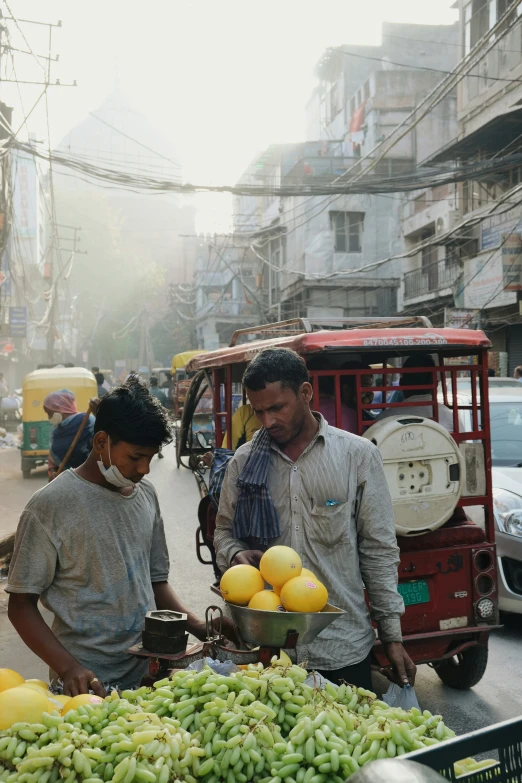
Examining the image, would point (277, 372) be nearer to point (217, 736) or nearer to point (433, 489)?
point (217, 736)

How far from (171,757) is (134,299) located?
65.2 metres

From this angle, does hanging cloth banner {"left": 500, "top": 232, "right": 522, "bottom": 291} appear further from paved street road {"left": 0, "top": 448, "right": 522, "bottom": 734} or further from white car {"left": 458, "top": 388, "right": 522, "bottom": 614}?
white car {"left": 458, "top": 388, "right": 522, "bottom": 614}

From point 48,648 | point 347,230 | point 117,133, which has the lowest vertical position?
point 48,648

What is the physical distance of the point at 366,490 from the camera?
2748mm

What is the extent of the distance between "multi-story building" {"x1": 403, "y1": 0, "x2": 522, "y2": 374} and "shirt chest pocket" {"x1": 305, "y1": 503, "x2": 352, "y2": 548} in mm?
16669

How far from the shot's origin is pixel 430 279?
27547 mm

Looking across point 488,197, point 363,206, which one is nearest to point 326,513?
point 488,197

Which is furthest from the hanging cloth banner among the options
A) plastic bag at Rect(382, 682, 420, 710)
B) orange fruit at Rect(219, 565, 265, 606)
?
orange fruit at Rect(219, 565, 265, 606)

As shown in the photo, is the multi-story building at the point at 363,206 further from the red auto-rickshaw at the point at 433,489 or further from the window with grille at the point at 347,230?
the red auto-rickshaw at the point at 433,489

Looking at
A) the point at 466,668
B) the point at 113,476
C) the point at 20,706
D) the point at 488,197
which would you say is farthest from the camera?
the point at 488,197

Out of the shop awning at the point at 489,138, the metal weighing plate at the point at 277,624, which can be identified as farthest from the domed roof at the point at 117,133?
the metal weighing plate at the point at 277,624

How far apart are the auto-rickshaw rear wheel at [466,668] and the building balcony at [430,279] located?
65.5 feet

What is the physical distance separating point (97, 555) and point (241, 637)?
56 centimetres

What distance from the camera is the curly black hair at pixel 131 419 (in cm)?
238
